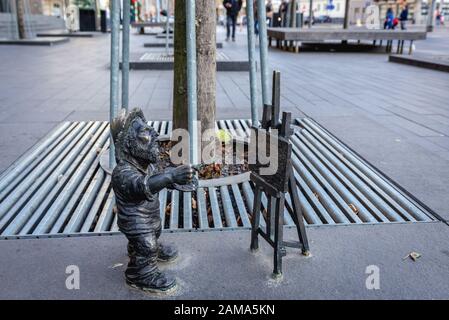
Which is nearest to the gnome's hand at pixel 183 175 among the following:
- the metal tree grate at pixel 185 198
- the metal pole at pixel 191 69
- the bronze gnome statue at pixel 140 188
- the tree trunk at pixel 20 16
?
the bronze gnome statue at pixel 140 188

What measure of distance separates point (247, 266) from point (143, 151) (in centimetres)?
94

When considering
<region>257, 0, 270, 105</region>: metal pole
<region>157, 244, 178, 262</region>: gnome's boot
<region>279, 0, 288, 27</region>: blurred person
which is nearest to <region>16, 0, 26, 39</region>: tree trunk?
<region>279, 0, 288, 27</region>: blurred person

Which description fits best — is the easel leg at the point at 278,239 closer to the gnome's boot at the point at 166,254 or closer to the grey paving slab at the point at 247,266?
the grey paving slab at the point at 247,266

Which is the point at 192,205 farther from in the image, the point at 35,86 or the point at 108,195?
the point at 35,86

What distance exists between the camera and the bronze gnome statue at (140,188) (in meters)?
2.19

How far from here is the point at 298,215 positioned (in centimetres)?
267

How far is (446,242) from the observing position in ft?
9.63

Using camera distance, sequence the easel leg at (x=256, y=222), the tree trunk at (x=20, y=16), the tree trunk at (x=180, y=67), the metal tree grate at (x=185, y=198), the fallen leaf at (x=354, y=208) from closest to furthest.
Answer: the easel leg at (x=256, y=222)
the metal tree grate at (x=185, y=198)
the fallen leaf at (x=354, y=208)
the tree trunk at (x=180, y=67)
the tree trunk at (x=20, y=16)

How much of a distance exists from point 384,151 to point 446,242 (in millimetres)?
2058

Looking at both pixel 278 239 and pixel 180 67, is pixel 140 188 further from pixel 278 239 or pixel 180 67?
pixel 180 67

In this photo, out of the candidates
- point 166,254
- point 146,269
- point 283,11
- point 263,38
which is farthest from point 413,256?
point 283,11

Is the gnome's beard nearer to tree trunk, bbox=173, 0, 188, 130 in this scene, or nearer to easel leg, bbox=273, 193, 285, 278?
easel leg, bbox=273, 193, 285, 278

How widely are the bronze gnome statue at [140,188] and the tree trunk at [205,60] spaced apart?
1953 millimetres

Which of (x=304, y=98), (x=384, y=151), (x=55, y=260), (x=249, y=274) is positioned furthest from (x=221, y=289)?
(x=304, y=98)
